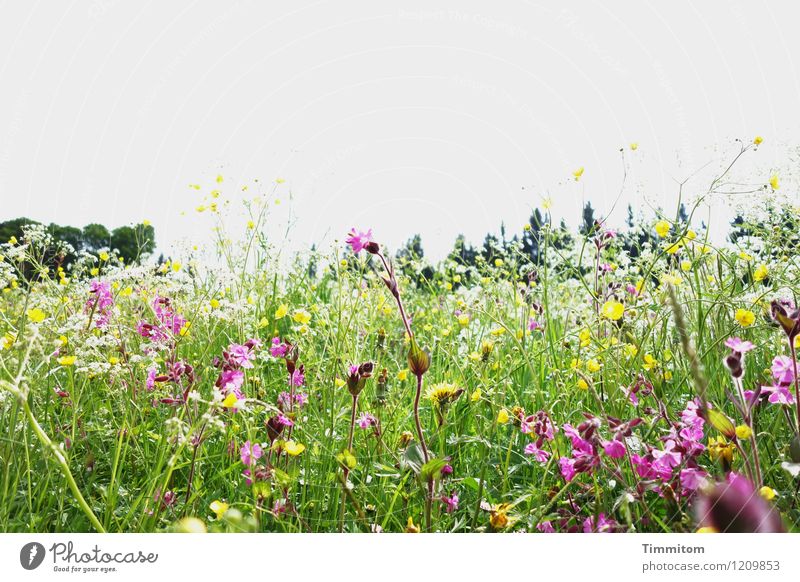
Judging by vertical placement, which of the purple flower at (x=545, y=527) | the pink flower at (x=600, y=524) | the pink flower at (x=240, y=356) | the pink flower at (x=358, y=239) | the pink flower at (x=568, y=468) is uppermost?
the pink flower at (x=358, y=239)

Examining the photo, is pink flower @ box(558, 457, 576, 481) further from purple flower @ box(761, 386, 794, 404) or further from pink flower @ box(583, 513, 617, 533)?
purple flower @ box(761, 386, 794, 404)

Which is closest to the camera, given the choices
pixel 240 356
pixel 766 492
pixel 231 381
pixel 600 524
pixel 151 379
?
pixel 766 492

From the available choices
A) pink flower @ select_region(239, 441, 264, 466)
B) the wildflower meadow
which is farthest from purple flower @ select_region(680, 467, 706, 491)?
pink flower @ select_region(239, 441, 264, 466)

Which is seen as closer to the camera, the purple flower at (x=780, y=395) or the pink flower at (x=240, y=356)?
the purple flower at (x=780, y=395)

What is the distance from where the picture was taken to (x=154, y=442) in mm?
1219

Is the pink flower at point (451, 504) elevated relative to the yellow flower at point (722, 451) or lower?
lower

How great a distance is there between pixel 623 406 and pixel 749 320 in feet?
0.99

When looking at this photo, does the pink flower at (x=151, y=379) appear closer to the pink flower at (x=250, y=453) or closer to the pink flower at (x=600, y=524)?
the pink flower at (x=250, y=453)

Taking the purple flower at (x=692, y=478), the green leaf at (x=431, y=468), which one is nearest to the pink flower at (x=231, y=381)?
the green leaf at (x=431, y=468)

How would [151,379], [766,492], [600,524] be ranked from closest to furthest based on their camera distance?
[766,492] < [600,524] < [151,379]

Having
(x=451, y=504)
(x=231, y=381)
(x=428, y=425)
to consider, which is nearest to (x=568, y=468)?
(x=451, y=504)

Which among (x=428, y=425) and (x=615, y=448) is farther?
(x=428, y=425)

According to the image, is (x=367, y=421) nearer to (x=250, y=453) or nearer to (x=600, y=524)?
(x=250, y=453)
